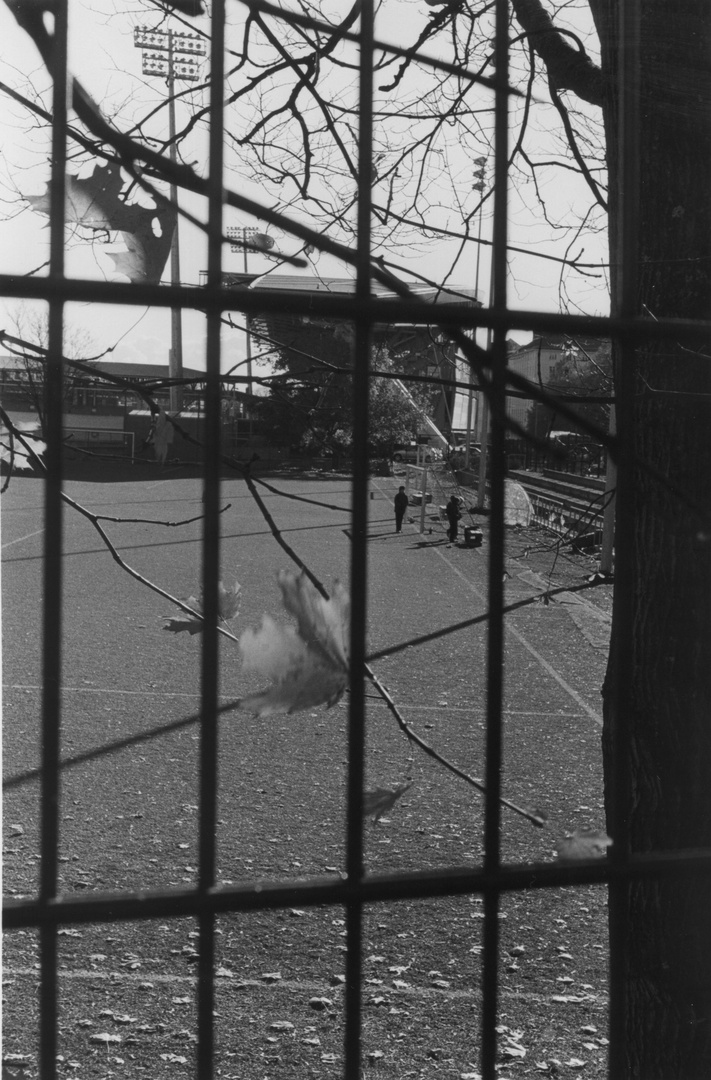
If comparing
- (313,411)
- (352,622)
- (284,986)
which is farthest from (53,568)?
(284,986)

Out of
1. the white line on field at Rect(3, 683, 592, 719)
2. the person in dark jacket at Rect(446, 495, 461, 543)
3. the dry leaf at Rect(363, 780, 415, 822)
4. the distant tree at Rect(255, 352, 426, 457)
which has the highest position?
the distant tree at Rect(255, 352, 426, 457)

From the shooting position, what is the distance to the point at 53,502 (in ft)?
3.07

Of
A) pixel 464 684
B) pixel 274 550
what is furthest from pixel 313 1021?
pixel 274 550

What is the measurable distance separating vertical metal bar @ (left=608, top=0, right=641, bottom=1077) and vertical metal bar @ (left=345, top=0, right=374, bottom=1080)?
0.82ft

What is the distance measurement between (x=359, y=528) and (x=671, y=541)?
0.38 m

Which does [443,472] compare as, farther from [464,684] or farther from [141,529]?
[141,529]

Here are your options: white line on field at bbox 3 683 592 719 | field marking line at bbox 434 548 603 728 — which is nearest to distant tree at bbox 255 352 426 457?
field marking line at bbox 434 548 603 728

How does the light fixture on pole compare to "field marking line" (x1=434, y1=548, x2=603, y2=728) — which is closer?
the light fixture on pole

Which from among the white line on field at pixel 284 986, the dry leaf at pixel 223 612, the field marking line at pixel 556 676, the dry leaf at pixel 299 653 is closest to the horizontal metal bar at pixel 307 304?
the dry leaf at pixel 299 653

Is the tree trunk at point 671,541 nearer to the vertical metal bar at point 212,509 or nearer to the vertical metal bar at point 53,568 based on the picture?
the vertical metal bar at point 212,509

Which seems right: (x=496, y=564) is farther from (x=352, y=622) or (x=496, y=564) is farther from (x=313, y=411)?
(x=313, y=411)

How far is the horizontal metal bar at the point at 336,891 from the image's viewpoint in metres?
0.86

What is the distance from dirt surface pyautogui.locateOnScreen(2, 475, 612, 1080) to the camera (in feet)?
9.48

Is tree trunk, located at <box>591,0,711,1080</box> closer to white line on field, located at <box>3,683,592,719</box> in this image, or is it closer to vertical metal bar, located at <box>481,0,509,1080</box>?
vertical metal bar, located at <box>481,0,509,1080</box>
